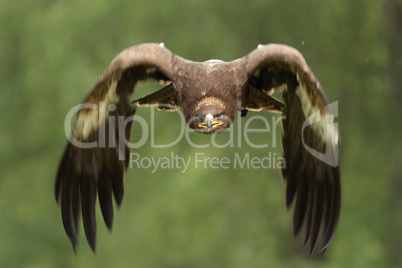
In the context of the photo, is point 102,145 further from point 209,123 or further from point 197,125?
point 209,123

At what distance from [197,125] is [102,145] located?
32.8 inches

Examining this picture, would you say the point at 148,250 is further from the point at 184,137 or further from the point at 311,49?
the point at 311,49

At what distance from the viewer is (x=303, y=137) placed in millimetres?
8891

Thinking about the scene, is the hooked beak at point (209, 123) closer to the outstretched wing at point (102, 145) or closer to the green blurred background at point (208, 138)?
the outstretched wing at point (102, 145)

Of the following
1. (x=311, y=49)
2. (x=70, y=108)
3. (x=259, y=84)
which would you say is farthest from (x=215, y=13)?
(x=259, y=84)

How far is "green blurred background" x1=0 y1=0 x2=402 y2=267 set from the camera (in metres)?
16.5

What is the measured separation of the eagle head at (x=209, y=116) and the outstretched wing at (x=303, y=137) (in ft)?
0.97

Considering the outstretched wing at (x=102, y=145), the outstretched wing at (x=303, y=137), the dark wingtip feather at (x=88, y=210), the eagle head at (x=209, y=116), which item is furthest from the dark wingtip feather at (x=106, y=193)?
the outstretched wing at (x=303, y=137)

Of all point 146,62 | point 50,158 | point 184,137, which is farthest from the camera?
point 50,158

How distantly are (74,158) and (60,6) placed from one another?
27.9 feet

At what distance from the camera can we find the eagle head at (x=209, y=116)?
895cm

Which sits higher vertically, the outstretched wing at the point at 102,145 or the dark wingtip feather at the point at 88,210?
the outstretched wing at the point at 102,145

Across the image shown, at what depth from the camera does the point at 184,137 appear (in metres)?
16.2

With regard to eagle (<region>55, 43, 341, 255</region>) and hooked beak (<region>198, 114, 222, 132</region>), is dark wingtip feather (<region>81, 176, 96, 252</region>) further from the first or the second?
hooked beak (<region>198, 114, 222, 132</region>)
